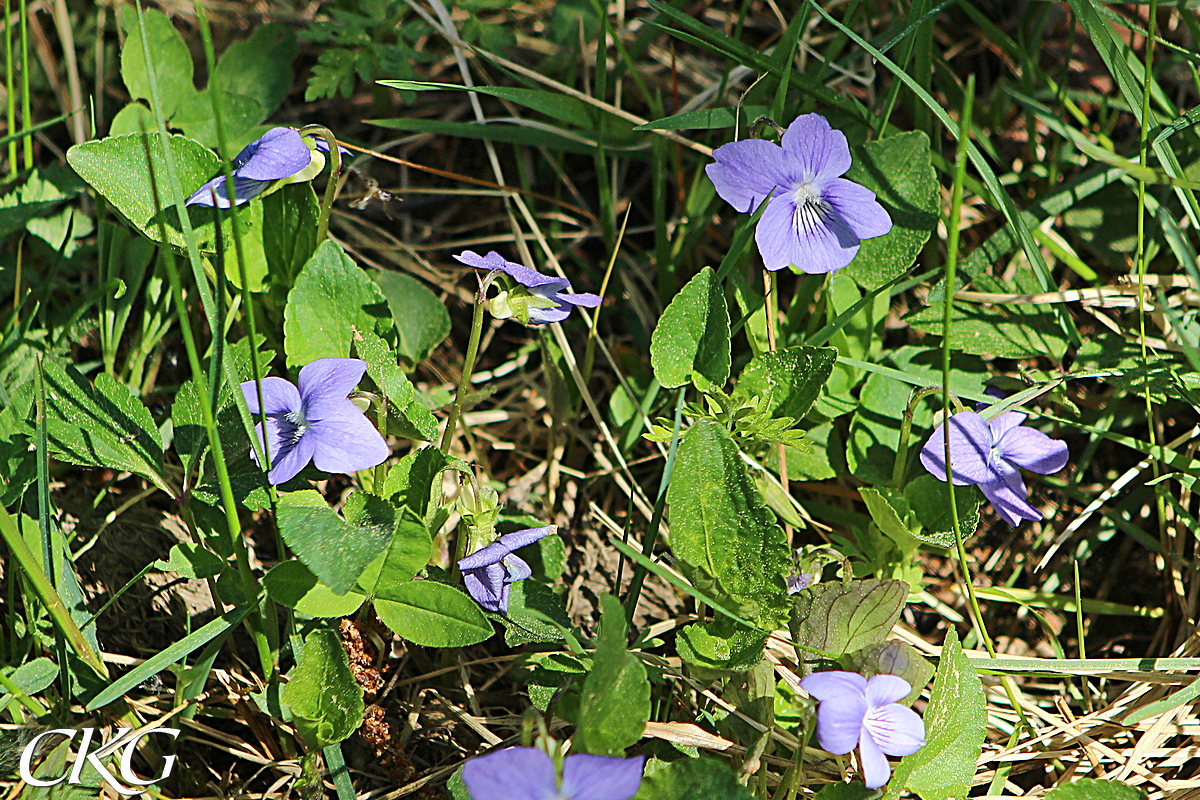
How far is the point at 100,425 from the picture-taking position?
1.71 m

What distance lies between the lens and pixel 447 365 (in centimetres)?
233

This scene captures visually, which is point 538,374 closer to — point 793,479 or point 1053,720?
point 793,479

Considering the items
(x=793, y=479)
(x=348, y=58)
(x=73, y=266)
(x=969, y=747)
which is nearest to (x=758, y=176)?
(x=793, y=479)

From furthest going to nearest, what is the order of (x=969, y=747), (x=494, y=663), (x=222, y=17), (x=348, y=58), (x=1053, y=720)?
(x=222, y=17) < (x=348, y=58) < (x=494, y=663) < (x=1053, y=720) < (x=969, y=747)

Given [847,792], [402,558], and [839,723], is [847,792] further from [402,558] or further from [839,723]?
[402,558]

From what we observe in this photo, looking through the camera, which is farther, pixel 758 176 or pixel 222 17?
pixel 222 17

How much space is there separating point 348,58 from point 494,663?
1540 millimetres

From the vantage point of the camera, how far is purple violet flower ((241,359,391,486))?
153cm

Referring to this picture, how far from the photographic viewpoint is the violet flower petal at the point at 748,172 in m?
1.74

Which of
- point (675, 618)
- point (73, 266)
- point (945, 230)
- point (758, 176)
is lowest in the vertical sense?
point (675, 618)

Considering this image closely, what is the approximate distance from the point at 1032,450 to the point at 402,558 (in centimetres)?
125

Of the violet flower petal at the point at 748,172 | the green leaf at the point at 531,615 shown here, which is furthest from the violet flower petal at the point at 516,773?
the violet flower petal at the point at 748,172

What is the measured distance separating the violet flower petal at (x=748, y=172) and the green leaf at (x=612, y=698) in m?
0.86

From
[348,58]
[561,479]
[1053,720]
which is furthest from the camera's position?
[348,58]
